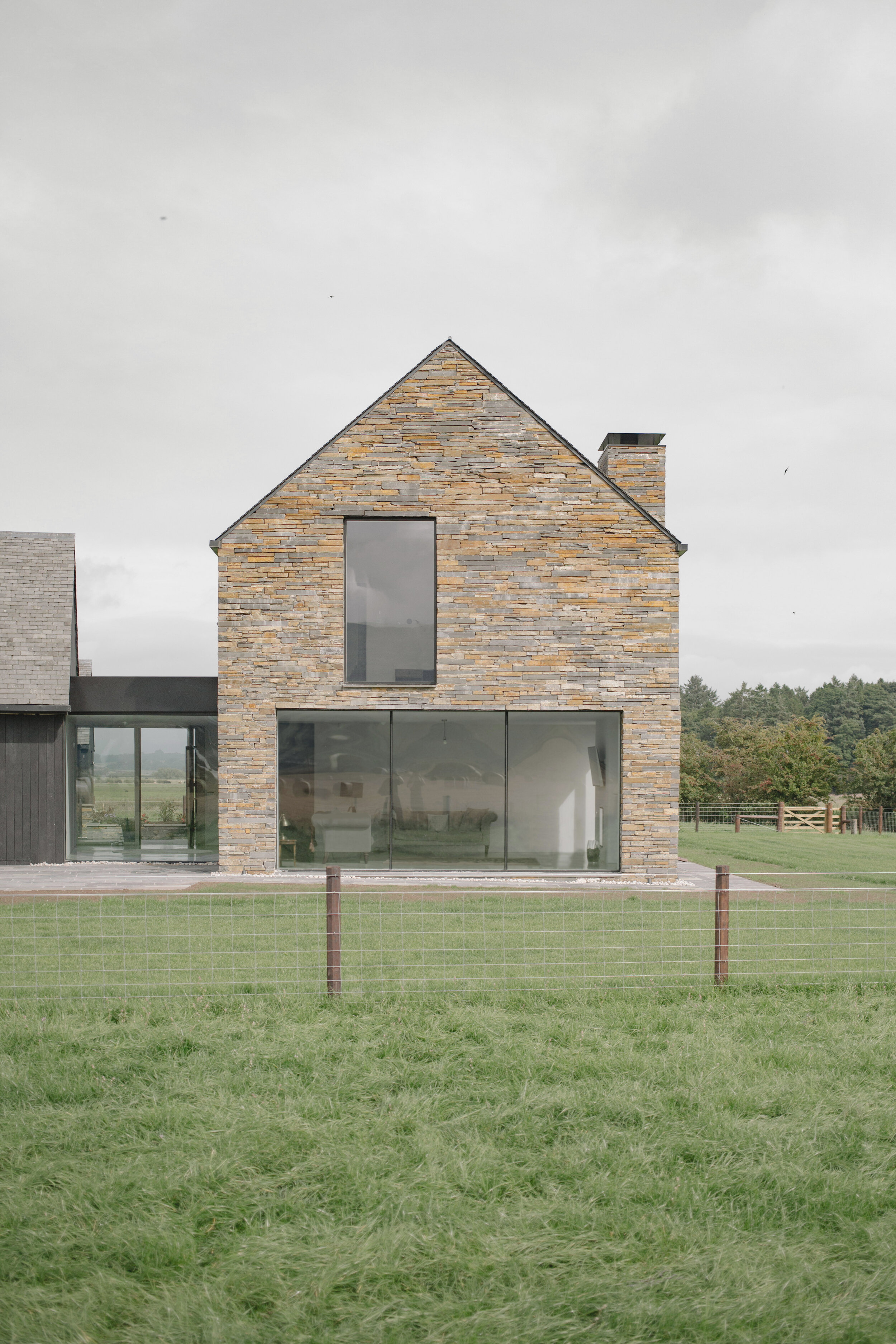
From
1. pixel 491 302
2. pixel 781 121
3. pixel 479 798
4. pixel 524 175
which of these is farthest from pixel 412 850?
pixel 781 121

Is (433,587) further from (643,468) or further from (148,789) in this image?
(148,789)

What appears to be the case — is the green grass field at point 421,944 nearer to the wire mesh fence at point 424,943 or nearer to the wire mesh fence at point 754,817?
the wire mesh fence at point 424,943

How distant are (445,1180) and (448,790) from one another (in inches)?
430

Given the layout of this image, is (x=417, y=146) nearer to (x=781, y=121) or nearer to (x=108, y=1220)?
(x=781, y=121)

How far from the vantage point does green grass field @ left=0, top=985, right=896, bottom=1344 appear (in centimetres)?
293

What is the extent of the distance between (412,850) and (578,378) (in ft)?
27.4

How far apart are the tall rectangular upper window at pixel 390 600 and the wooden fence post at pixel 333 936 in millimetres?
7997

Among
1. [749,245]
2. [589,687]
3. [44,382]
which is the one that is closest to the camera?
[749,245]

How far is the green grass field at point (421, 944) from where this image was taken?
700 cm

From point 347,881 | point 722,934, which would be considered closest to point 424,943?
point 722,934

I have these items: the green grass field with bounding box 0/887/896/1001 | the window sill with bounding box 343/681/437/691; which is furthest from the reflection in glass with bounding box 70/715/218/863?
the green grass field with bounding box 0/887/896/1001

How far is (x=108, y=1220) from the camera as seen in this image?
347 centimetres

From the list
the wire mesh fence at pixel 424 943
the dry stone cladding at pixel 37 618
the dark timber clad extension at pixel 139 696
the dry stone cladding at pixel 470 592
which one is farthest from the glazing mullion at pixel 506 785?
the dry stone cladding at pixel 37 618

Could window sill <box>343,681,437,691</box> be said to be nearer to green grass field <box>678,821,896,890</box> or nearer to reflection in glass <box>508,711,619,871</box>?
reflection in glass <box>508,711,619,871</box>
